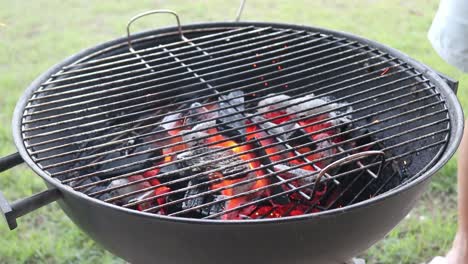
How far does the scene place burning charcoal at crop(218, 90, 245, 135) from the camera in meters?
1.65

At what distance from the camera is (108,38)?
3.98 meters

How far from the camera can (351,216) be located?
4.07ft

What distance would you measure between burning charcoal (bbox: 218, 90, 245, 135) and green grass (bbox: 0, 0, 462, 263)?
86 centimetres

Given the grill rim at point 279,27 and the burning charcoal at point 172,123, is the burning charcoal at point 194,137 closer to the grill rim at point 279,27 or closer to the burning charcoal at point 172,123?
the burning charcoal at point 172,123

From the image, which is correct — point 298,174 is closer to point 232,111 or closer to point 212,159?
point 212,159

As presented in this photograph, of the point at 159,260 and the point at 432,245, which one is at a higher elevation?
the point at 159,260

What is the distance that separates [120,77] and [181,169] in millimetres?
655

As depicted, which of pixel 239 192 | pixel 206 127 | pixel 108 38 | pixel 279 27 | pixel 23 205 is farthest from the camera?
pixel 108 38

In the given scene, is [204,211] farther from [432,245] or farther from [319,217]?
[432,245]

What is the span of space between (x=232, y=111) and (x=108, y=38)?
242 centimetres


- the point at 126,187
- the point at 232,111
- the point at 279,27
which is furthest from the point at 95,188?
the point at 279,27

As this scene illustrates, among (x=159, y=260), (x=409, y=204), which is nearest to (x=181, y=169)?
(x=159, y=260)

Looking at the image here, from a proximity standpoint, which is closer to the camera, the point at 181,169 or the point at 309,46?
the point at 181,169

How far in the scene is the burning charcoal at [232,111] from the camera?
165cm
